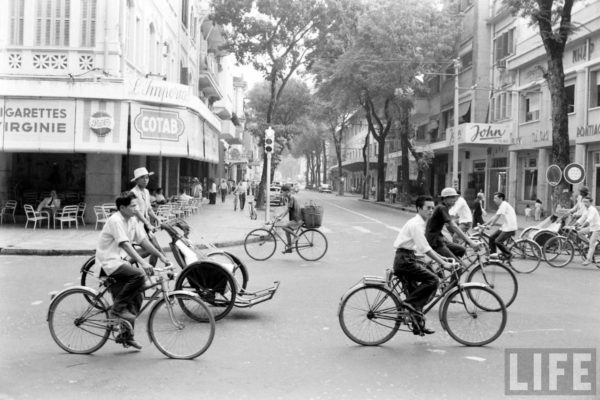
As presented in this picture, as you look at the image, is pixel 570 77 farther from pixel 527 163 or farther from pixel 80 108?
pixel 80 108

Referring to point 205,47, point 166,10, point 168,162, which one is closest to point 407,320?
point 166,10

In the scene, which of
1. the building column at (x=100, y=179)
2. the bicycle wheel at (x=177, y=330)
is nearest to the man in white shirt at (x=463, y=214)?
the bicycle wheel at (x=177, y=330)

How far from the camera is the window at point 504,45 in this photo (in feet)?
111

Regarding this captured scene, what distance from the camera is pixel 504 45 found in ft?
114

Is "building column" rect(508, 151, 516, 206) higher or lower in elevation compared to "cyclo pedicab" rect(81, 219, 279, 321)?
higher

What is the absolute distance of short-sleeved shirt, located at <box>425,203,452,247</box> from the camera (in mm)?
7965

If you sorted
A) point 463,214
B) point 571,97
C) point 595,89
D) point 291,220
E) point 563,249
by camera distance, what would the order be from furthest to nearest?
point 571,97
point 595,89
point 563,249
point 291,220
point 463,214

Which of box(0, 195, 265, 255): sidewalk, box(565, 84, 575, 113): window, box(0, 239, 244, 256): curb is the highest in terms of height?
box(565, 84, 575, 113): window

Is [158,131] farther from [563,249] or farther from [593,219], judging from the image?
[593,219]

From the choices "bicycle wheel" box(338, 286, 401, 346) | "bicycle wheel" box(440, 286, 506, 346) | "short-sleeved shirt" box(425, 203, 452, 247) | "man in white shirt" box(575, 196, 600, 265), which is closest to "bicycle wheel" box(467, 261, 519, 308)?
"short-sleeved shirt" box(425, 203, 452, 247)

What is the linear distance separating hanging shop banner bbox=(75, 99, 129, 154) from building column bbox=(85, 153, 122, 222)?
3.74ft

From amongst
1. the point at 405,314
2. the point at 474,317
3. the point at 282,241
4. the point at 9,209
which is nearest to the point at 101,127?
the point at 9,209

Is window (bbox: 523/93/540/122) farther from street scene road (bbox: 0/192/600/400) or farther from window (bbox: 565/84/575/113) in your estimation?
street scene road (bbox: 0/192/600/400)

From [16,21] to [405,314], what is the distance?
55.3ft
